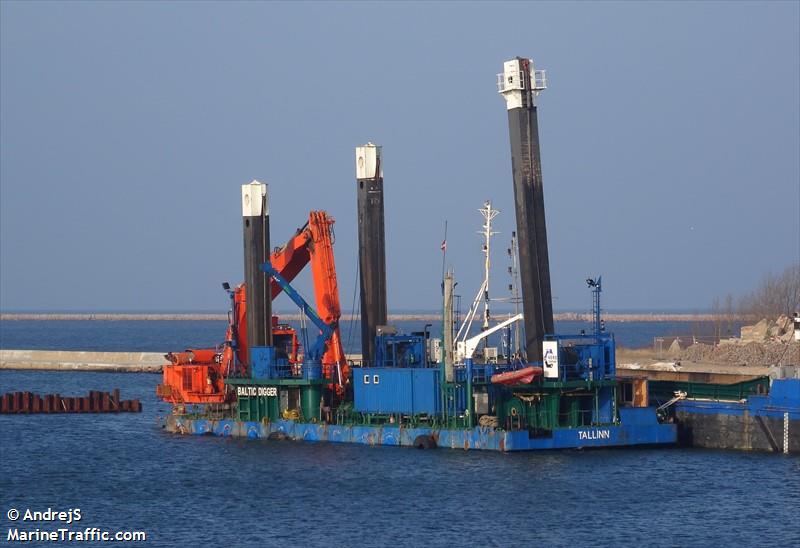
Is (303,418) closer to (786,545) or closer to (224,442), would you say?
(224,442)

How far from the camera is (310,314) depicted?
57500 millimetres

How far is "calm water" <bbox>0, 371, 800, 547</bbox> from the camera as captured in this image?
128ft

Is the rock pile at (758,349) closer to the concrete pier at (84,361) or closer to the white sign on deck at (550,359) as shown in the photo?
the white sign on deck at (550,359)

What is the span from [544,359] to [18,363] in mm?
82031

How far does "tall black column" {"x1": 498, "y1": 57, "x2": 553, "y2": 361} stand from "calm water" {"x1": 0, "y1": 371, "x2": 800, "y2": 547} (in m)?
4.88

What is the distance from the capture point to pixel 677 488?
4528 centimetres

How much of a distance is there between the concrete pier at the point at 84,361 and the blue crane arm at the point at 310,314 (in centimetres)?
5644

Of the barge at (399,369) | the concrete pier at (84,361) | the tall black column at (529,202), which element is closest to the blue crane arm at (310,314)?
the barge at (399,369)

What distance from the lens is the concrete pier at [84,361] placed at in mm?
117125

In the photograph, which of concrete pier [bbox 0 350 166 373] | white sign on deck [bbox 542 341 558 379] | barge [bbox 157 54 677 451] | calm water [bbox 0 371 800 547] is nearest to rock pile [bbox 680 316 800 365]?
barge [bbox 157 54 677 451]

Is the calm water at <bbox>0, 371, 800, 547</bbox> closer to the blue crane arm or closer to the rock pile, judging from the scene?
the blue crane arm

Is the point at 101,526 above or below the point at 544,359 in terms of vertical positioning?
Result: below

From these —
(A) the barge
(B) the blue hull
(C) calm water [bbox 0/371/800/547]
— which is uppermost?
(A) the barge

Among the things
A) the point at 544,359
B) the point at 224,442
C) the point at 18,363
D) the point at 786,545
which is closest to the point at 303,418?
the point at 224,442
